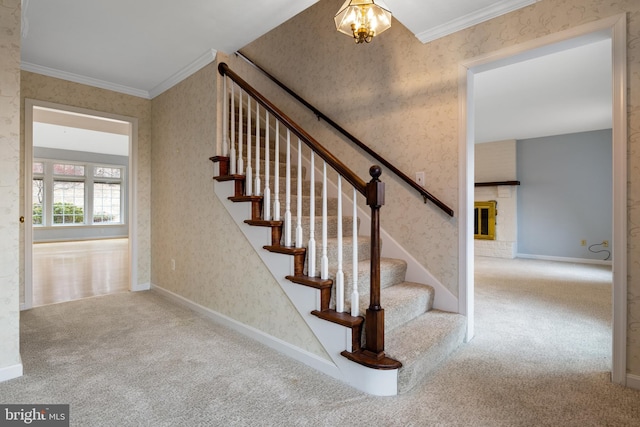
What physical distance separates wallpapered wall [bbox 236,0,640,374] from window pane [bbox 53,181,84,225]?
9.55 meters

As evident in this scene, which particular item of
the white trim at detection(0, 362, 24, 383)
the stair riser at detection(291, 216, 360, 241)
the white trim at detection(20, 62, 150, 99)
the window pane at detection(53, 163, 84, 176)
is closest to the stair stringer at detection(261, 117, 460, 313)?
the stair riser at detection(291, 216, 360, 241)

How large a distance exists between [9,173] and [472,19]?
3098mm

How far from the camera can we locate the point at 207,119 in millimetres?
3051

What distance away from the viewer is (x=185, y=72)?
131 inches

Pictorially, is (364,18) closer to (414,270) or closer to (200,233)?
(414,270)

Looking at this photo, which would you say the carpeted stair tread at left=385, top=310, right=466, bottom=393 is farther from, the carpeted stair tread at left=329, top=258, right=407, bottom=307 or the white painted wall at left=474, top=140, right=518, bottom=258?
the white painted wall at left=474, top=140, right=518, bottom=258

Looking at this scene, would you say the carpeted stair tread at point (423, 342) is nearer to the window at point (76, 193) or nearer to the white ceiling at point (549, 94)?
the white ceiling at point (549, 94)

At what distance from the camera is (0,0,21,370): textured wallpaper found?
1903 mm

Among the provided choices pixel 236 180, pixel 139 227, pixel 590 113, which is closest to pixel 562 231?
pixel 590 113

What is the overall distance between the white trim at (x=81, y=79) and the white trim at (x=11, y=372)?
293cm

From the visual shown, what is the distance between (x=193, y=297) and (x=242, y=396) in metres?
1.77

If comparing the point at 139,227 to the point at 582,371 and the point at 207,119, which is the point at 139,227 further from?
the point at 582,371

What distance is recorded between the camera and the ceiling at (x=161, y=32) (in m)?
2.27

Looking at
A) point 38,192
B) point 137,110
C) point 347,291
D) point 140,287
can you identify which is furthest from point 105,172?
point 347,291
